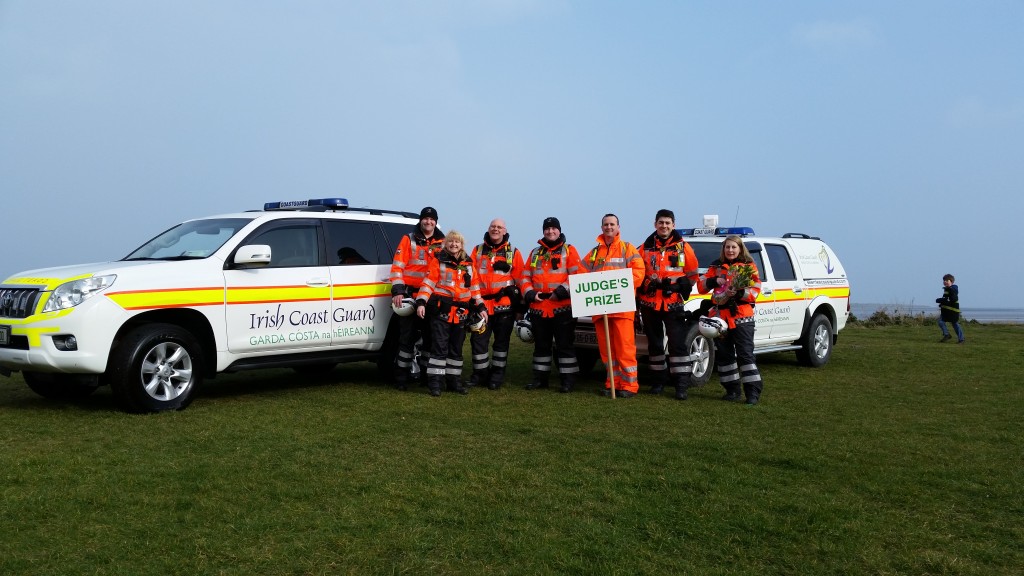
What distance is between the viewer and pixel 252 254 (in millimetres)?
7844

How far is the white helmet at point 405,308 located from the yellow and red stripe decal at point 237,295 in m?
0.44

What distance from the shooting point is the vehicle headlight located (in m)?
7.11

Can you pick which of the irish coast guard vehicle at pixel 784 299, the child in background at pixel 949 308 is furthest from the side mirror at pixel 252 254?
the child in background at pixel 949 308

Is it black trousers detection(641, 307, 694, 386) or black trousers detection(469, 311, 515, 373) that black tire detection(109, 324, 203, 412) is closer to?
black trousers detection(469, 311, 515, 373)

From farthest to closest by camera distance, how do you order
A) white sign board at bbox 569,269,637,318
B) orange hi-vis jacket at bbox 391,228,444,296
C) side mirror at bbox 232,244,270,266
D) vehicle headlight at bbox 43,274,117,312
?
orange hi-vis jacket at bbox 391,228,444,296, white sign board at bbox 569,269,637,318, side mirror at bbox 232,244,270,266, vehicle headlight at bbox 43,274,117,312

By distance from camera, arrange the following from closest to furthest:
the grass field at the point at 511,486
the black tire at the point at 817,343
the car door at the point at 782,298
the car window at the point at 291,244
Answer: the grass field at the point at 511,486, the car window at the point at 291,244, the car door at the point at 782,298, the black tire at the point at 817,343

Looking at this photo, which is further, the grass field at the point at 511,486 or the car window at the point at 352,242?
the car window at the point at 352,242

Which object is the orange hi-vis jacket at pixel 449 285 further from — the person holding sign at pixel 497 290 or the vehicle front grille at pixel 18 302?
the vehicle front grille at pixel 18 302

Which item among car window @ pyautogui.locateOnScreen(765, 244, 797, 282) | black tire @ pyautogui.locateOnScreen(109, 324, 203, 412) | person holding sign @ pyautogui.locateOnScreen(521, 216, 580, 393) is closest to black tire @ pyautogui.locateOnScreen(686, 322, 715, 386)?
person holding sign @ pyautogui.locateOnScreen(521, 216, 580, 393)

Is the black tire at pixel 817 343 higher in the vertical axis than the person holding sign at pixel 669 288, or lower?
lower

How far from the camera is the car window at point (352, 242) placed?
352 inches

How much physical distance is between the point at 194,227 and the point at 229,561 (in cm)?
543

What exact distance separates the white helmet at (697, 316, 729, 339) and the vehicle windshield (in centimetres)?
477

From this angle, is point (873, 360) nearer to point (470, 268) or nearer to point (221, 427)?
point (470, 268)
